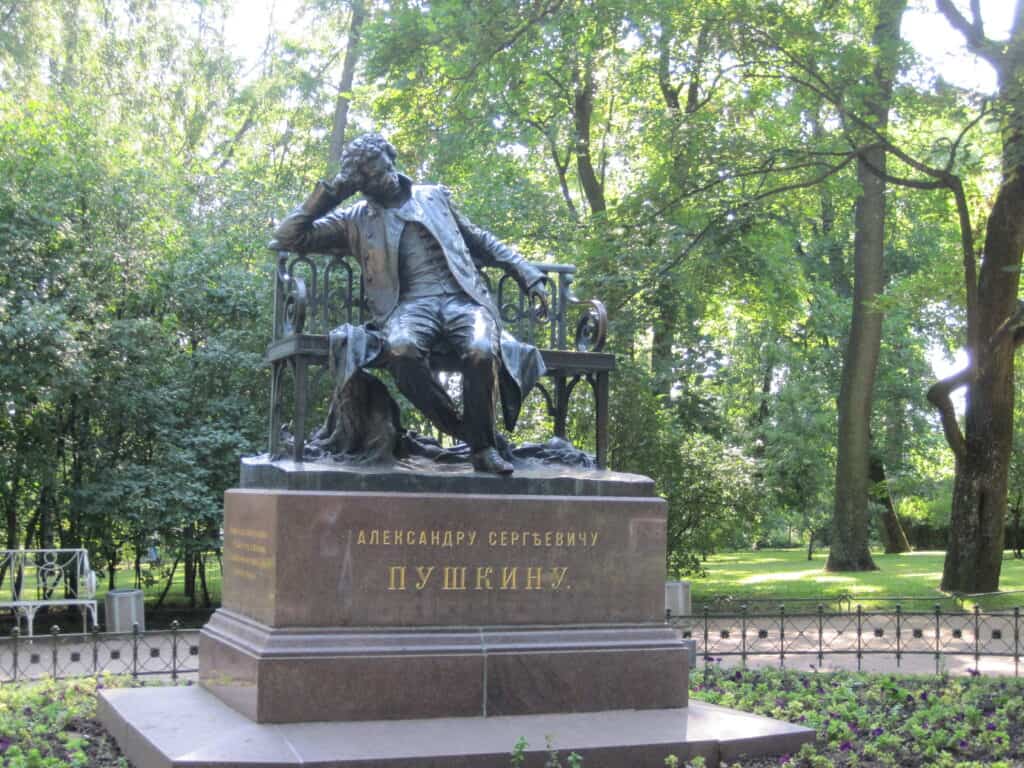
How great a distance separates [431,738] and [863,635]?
11561 millimetres

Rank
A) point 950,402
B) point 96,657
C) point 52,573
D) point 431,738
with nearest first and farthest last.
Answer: point 431,738
point 96,657
point 52,573
point 950,402

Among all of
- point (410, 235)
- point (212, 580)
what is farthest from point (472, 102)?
point (410, 235)

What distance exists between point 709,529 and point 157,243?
9298 millimetres

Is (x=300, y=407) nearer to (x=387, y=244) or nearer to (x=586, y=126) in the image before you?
(x=387, y=244)

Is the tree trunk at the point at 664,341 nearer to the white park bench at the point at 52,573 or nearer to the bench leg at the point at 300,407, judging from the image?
the white park bench at the point at 52,573

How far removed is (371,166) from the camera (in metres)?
7.63

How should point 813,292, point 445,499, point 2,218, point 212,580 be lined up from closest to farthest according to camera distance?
point 445,499 < point 2,218 < point 212,580 < point 813,292

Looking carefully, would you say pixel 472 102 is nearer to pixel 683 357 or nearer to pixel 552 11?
pixel 552 11

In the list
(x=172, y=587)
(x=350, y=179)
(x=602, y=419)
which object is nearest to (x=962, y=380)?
(x=602, y=419)

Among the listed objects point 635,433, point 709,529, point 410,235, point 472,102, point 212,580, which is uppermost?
point 472,102

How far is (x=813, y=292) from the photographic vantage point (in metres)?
30.2

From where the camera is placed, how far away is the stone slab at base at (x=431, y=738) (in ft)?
18.7

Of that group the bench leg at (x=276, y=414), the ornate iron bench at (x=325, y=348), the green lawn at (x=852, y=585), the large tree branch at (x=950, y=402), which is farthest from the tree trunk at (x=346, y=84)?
the bench leg at (x=276, y=414)

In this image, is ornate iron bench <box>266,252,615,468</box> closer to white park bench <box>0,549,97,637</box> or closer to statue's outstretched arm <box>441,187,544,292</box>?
statue's outstretched arm <box>441,187,544,292</box>
